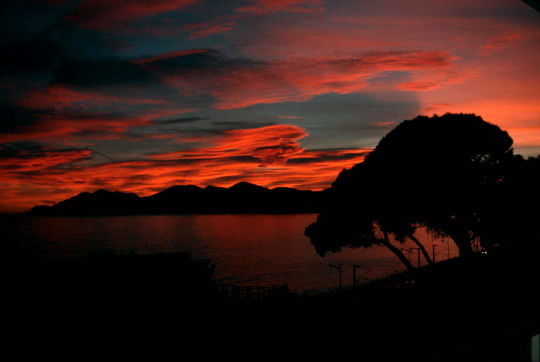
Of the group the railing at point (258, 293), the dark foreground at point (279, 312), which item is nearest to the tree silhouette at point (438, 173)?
the dark foreground at point (279, 312)

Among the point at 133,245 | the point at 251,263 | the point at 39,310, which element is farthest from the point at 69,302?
the point at 133,245

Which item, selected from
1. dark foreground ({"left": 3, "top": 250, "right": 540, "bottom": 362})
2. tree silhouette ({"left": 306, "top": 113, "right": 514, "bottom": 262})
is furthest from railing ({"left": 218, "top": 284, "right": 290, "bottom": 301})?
tree silhouette ({"left": 306, "top": 113, "right": 514, "bottom": 262})

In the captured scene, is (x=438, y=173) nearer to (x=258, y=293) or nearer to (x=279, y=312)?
(x=258, y=293)

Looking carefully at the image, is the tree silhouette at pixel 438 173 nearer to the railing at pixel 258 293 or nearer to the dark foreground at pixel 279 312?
the dark foreground at pixel 279 312

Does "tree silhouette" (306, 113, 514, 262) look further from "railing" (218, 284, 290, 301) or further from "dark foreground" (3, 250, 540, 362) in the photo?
"railing" (218, 284, 290, 301)

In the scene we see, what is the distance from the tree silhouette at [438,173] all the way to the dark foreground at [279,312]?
7.31m

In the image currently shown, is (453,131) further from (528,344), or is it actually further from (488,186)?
(528,344)

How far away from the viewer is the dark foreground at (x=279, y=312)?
2.59 meters

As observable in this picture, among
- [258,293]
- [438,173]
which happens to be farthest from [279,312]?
[258,293]

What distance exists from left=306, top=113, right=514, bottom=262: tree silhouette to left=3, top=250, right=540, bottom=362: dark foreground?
731 centimetres

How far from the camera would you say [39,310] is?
17.0 metres

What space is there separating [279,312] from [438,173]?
1767cm

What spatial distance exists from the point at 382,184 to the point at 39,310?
18369mm

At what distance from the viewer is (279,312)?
33.6 ft
